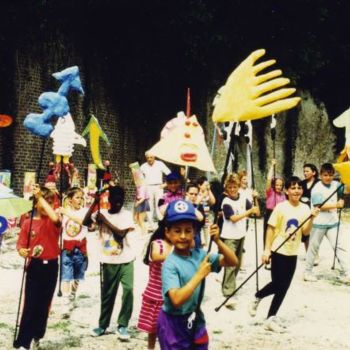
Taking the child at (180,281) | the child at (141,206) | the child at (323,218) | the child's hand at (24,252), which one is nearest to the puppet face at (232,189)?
the child at (323,218)

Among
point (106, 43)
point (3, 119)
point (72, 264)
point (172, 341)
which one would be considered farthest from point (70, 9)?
point (172, 341)

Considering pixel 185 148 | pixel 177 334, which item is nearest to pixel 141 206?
pixel 185 148

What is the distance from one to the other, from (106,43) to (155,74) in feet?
6.55

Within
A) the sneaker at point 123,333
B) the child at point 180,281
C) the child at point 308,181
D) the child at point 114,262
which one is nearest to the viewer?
the child at point 180,281

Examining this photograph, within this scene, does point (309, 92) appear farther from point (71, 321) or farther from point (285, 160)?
point (71, 321)

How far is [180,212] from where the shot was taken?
350 cm

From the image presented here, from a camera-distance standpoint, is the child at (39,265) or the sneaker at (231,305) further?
the sneaker at (231,305)

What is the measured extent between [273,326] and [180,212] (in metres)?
3.03

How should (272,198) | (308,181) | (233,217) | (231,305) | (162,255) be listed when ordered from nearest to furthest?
1. (162,255)
2. (231,305)
3. (233,217)
4. (308,181)
5. (272,198)

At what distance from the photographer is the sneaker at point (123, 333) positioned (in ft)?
18.5

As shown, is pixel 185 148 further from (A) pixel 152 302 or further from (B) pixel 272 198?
(B) pixel 272 198

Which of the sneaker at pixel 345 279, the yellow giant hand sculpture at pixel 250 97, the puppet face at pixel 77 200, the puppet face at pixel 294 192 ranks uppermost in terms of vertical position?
the yellow giant hand sculpture at pixel 250 97

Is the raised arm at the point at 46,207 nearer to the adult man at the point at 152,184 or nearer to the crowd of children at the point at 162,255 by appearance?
the crowd of children at the point at 162,255

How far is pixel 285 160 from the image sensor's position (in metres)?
19.9
